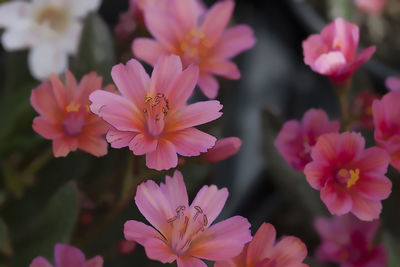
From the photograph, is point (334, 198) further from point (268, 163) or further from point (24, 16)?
point (24, 16)

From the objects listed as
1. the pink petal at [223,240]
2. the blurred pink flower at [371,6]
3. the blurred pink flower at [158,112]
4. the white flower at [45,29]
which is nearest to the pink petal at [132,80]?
the blurred pink flower at [158,112]

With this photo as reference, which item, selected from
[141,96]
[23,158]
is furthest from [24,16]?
[141,96]

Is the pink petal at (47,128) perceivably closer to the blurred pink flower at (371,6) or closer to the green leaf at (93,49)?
the green leaf at (93,49)

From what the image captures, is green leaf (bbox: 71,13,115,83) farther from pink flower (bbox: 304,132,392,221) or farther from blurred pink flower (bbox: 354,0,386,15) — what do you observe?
blurred pink flower (bbox: 354,0,386,15)

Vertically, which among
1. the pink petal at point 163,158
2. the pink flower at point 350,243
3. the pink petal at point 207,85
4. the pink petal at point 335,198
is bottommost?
the pink flower at point 350,243

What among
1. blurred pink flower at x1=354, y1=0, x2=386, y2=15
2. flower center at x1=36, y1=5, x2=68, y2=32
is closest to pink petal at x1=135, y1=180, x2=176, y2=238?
flower center at x1=36, y1=5, x2=68, y2=32

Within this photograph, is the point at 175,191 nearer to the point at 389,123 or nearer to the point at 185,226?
the point at 185,226

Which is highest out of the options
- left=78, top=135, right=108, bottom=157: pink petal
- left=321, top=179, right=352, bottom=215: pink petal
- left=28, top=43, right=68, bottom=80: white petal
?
left=78, top=135, right=108, bottom=157: pink petal
